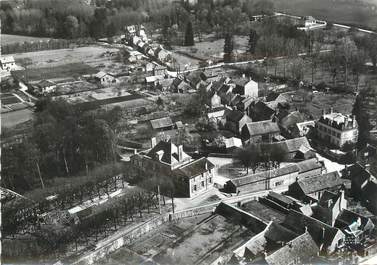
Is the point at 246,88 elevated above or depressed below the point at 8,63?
below

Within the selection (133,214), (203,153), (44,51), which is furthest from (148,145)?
(44,51)

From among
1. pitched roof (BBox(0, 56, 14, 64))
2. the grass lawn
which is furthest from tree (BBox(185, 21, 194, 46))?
pitched roof (BBox(0, 56, 14, 64))

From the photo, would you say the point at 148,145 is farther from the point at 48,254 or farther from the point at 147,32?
the point at 147,32

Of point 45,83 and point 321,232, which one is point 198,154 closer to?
point 321,232

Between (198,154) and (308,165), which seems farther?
(198,154)

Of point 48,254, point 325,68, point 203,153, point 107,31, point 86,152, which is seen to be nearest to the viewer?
point 48,254

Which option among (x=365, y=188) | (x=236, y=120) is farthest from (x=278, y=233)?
(x=236, y=120)

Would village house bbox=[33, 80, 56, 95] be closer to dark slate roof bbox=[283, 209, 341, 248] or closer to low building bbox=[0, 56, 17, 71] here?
low building bbox=[0, 56, 17, 71]
